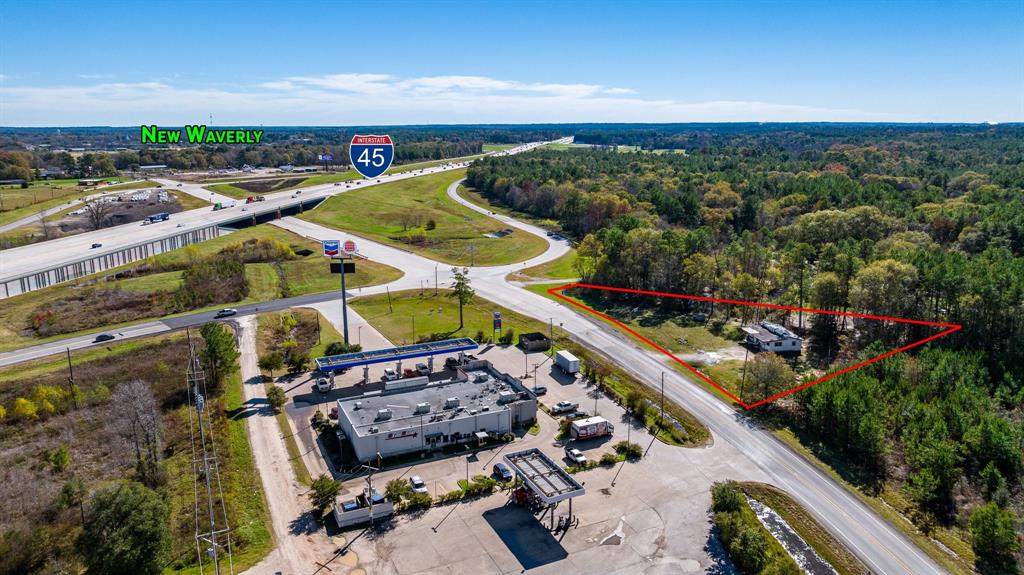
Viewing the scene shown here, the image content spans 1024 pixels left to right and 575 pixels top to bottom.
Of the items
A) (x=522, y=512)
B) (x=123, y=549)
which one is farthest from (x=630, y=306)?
(x=123, y=549)

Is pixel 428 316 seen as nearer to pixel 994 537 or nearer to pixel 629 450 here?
pixel 629 450

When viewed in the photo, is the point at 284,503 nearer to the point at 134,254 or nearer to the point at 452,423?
the point at 452,423

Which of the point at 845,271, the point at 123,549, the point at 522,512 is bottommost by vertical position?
the point at 522,512

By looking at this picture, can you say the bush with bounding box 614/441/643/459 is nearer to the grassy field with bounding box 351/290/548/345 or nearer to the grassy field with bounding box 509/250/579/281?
the grassy field with bounding box 351/290/548/345

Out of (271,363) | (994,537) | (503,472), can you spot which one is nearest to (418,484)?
(503,472)

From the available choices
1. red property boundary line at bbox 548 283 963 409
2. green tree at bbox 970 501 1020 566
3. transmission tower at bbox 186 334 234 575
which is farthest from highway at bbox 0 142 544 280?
green tree at bbox 970 501 1020 566

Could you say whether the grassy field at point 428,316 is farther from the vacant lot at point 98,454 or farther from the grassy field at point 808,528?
the grassy field at point 808,528

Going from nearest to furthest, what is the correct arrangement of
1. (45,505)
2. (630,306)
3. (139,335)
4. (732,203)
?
(45,505)
(139,335)
(630,306)
(732,203)

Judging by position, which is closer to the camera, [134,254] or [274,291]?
[274,291]
